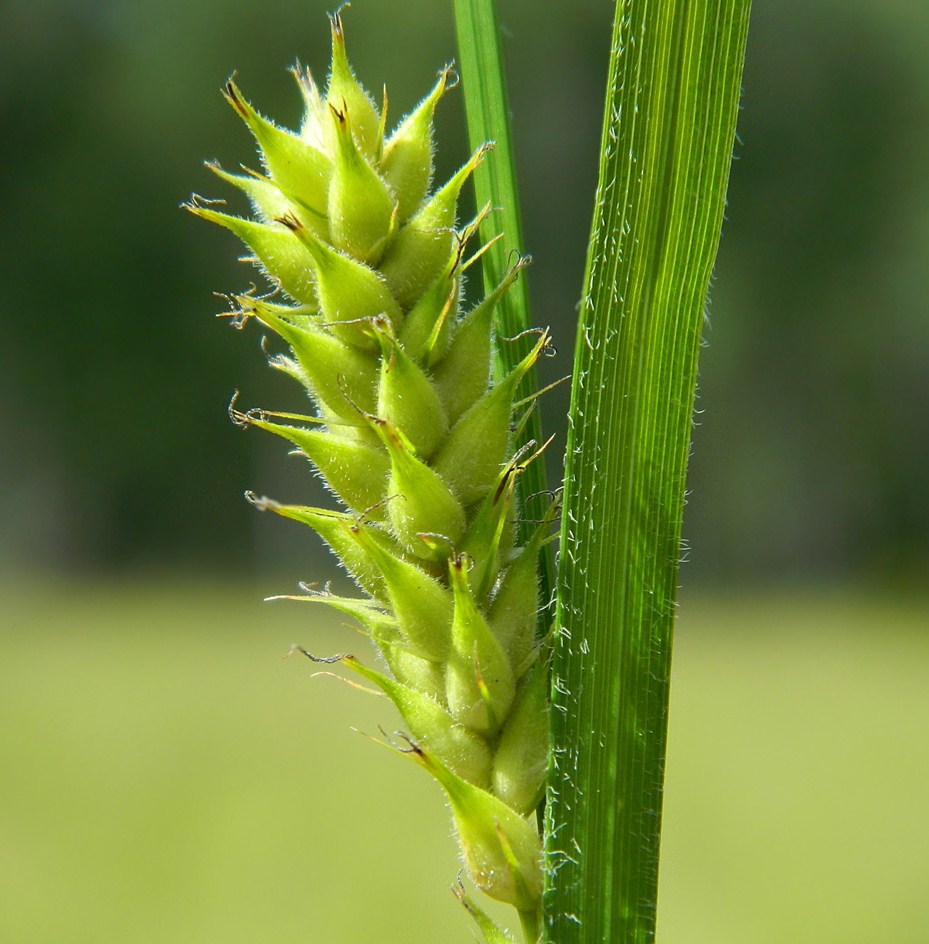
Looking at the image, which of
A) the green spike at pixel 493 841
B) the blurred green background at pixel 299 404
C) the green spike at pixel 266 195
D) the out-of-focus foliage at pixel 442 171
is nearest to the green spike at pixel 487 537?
the green spike at pixel 493 841

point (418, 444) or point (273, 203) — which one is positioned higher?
point (273, 203)

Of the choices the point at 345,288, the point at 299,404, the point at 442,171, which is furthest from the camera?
the point at 442,171

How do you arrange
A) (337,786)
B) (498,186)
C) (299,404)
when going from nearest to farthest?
1. (498,186)
2. (337,786)
3. (299,404)

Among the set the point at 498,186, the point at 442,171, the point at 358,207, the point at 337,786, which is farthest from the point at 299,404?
the point at 358,207

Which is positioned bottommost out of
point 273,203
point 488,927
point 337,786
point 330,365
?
point 337,786

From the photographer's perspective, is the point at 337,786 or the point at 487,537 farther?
the point at 337,786

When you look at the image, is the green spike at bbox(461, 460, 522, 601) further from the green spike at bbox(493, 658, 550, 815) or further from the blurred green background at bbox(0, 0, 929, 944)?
the blurred green background at bbox(0, 0, 929, 944)

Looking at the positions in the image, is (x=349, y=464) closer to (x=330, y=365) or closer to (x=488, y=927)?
(x=330, y=365)
